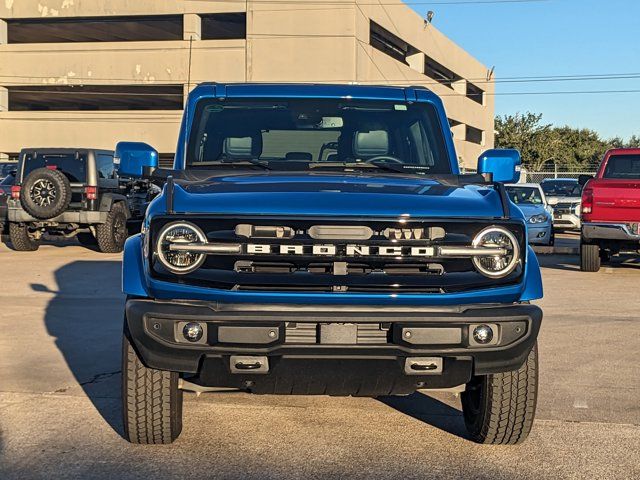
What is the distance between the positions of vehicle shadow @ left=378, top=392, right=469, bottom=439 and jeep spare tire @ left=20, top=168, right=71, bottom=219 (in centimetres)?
1068

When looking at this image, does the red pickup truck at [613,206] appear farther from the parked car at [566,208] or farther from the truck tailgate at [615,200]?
the parked car at [566,208]

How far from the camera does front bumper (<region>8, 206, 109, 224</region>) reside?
53.7ft

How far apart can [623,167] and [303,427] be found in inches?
415

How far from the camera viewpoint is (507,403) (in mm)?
4637

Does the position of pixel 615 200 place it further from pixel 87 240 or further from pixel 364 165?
pixel 87 240

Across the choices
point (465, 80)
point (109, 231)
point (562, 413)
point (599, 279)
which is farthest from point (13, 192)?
point (465, 80)

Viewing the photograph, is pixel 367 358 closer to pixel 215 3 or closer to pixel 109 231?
pixel 109 231

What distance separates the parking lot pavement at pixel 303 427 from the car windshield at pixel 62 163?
328 inches

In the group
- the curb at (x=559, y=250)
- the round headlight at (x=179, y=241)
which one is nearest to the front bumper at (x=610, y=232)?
the curb at (x=559, y=250)

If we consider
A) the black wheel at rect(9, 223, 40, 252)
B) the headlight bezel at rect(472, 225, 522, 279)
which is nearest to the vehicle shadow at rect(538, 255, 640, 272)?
the black wheel at rect(9, 223, 40, 252)

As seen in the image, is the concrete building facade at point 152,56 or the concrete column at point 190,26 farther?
the concrete column at point 190,26

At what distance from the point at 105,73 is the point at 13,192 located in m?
27.6

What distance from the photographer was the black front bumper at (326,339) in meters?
3.99

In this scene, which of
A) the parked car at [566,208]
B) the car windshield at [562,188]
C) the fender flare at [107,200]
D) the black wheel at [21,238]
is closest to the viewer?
the fender flare at [107,200]
